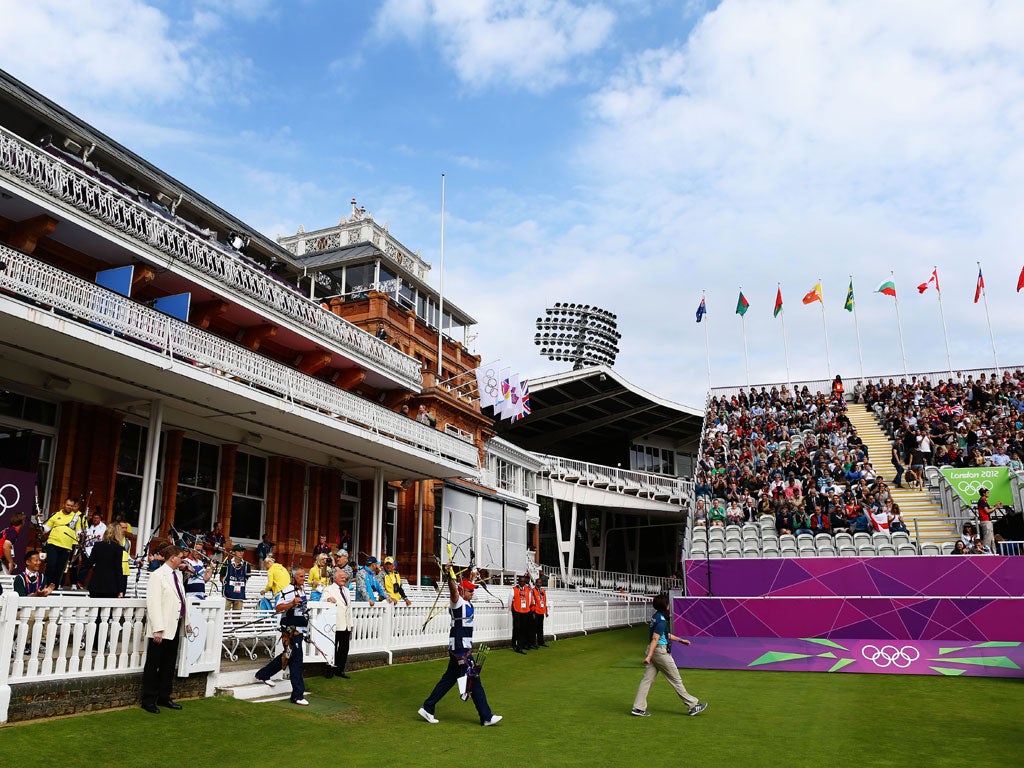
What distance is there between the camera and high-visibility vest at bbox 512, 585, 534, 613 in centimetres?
1780

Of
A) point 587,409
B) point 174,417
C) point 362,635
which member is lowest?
point 362,635

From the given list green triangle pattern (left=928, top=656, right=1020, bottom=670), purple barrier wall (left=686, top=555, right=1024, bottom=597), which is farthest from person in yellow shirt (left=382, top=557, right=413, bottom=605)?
green triangle pattern (left=928, top=656, right=1020, bottom=670)

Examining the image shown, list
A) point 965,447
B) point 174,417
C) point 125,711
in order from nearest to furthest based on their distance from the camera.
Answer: point 125,711 < point 174,417 < point 965,447

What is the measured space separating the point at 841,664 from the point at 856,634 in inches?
106

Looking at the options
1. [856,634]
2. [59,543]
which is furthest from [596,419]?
[59,543]

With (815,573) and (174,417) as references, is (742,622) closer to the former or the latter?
(815,573)

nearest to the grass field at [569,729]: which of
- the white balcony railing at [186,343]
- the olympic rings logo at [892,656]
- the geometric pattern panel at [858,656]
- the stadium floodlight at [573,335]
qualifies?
the geometric pattern panel at [858,656]

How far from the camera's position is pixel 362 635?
13094mm

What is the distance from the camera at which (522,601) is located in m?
17.8

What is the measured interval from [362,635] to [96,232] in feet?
28.7

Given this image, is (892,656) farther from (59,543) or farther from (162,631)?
(59,543)

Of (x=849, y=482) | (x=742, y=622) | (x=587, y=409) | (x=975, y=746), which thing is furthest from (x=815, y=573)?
(x=587, y=409)

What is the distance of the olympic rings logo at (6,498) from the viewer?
1268 centimetres

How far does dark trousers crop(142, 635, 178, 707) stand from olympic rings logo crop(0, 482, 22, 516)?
5.86 meters
